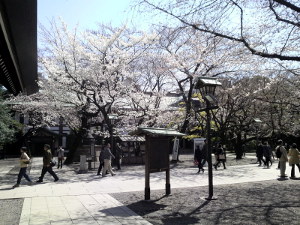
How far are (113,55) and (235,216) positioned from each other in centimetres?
1459

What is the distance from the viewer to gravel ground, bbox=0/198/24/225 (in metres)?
6.15

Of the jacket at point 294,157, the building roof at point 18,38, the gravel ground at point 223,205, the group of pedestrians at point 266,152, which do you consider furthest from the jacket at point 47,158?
the group of pedestrians at point 266,152

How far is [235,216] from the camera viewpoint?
20.8ft

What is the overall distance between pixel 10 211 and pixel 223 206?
17.1 feet

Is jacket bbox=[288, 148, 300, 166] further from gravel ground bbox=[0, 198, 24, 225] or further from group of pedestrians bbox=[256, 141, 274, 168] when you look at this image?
gravel ground bbox=[0, 198, 24, 225]

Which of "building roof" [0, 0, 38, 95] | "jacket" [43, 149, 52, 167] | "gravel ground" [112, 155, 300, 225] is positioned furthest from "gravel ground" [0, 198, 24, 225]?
"jacket" [43, 149, 52, 167]

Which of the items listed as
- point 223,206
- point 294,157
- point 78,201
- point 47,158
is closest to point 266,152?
point 294,157

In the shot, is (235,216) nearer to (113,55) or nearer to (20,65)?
(20,65)

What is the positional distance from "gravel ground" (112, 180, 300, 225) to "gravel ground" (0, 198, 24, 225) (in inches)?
105

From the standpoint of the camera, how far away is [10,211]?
23.1ft

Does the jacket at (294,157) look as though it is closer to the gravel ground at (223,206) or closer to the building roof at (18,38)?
the gravel ground at (223,206)

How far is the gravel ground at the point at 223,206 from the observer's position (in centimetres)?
613

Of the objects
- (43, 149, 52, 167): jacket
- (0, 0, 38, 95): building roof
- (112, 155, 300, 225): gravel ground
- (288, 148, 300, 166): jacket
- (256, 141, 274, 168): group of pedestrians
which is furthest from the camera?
(256, 141, 274, 168): group of pedestrians

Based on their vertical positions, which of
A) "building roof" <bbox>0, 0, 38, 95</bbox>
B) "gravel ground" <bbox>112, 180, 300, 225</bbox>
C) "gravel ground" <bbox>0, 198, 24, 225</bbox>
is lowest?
"gravel ground" <bbox>0, 198, 24, 225</bbox>
